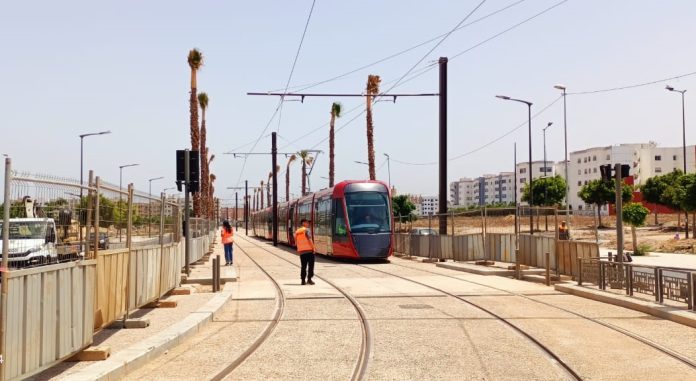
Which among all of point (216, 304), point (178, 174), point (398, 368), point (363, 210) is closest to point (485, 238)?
point (363, 210)

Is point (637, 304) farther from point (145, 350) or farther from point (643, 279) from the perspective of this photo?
point (145, 350)

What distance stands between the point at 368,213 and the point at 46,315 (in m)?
22.0

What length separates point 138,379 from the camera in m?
7.57

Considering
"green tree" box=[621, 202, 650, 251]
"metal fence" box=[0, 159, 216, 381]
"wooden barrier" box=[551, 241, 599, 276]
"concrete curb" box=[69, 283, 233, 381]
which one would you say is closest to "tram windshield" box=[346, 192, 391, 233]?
"wooden barrier" box=[551, 241, 599, 276]

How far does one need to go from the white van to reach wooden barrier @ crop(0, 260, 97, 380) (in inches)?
4.7

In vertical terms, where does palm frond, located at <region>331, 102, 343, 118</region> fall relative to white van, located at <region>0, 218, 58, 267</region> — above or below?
above

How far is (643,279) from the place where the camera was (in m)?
14.0

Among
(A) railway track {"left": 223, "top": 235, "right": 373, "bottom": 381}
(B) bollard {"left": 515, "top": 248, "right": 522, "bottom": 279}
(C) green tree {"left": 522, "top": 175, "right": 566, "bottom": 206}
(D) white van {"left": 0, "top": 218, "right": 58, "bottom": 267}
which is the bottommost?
(A) railway track {"left": 223, "top": 235, "right": 373, "bottom": 381}

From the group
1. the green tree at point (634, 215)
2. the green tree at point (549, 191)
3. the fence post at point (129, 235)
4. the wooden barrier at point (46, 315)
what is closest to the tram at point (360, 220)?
the fence post at point (129, 235)

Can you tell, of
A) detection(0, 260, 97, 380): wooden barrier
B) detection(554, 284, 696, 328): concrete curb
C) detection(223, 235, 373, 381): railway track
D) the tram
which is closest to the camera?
detection(0, 260, 97, 380): wooden barrier

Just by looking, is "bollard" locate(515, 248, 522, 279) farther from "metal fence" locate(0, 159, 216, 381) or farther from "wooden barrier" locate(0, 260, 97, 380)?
"wooden barrier" locate(0, 260, 97, 380)

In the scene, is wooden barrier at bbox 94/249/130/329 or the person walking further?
the person walking

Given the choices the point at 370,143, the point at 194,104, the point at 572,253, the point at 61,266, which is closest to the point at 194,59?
the point at 194,104

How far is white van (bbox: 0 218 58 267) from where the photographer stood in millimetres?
6344
